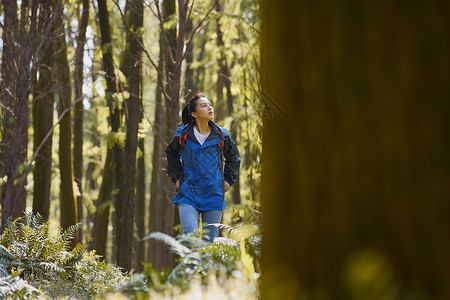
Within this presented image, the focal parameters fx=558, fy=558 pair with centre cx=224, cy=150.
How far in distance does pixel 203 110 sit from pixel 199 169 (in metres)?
0.64

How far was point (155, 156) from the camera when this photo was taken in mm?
19453

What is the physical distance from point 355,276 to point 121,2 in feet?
54.0

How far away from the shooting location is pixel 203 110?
19.7 feet

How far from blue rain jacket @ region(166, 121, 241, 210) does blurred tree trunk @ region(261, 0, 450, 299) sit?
3767 mm

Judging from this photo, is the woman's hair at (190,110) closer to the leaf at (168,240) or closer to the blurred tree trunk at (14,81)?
the blurred tree trunk at (14,81)

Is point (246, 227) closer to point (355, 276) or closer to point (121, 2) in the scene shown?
point (355, 276)

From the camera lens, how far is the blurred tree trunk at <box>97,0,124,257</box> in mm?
11766

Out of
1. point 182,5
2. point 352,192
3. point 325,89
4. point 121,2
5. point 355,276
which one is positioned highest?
point 121,2

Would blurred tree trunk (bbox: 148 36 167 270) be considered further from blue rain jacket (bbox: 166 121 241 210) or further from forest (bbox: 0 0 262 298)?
blue rain jacket (bbox: 166 121 241 210)

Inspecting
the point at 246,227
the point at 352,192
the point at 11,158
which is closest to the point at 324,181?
the point at 352,192

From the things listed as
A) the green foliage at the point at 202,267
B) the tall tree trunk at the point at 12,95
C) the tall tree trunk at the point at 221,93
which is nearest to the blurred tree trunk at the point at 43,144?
the tall tree trunk at the point at 12,95

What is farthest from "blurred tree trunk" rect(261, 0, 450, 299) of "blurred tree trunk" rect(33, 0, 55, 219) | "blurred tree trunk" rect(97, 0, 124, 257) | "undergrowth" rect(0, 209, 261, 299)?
"blurred tree trunk" rect(97, 0, 124, 257)

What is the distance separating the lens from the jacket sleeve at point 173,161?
6145 millimetres

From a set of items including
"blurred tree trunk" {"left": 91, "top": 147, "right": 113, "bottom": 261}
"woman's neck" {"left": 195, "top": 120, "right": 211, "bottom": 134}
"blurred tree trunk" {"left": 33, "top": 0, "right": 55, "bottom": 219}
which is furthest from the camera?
"blurred tree trunk" {"left": 91, "top": 147, "right": 113, "bottom": 261}
